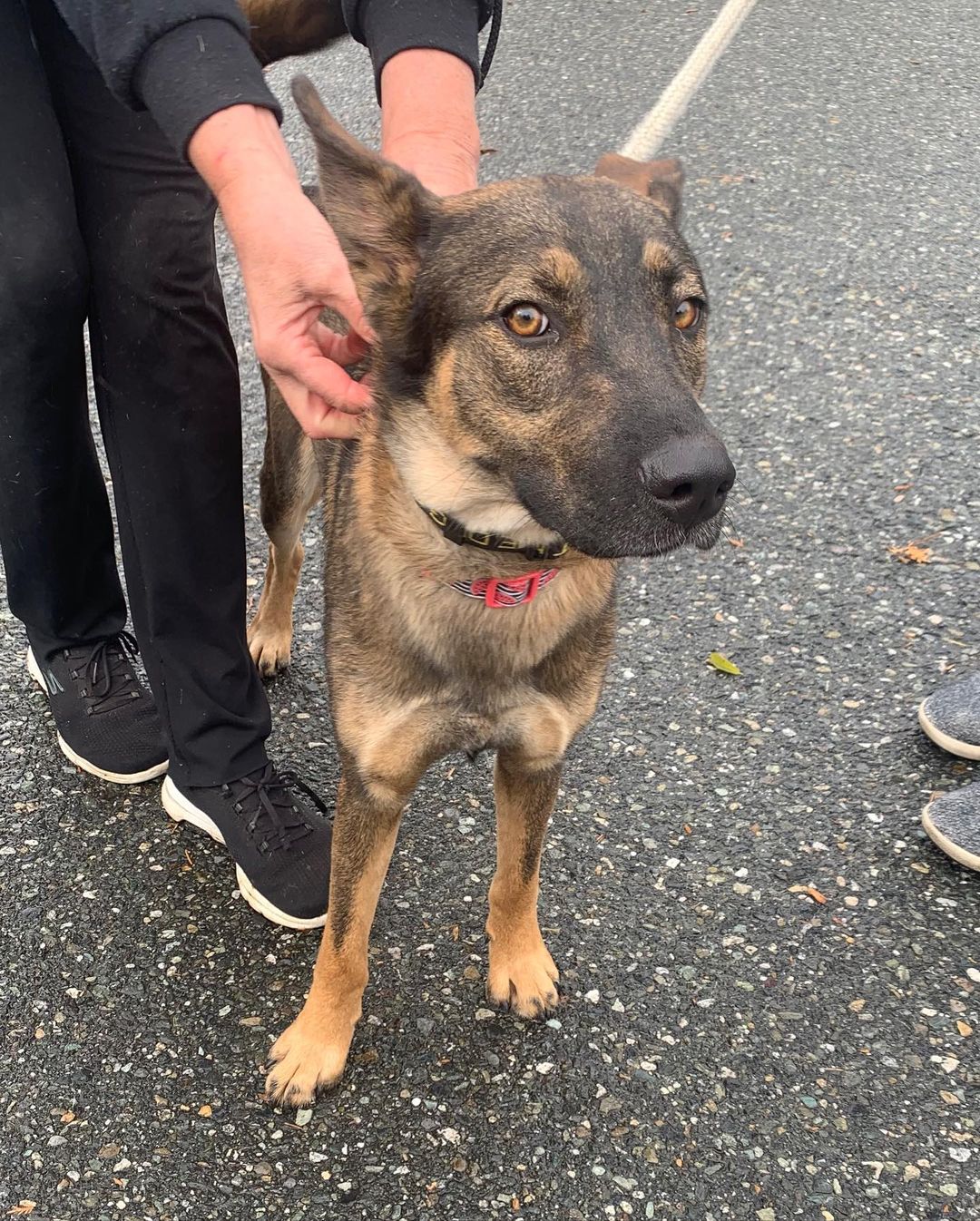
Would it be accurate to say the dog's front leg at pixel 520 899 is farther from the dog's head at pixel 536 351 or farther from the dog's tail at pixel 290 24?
the dog's tail at pixel 290 24

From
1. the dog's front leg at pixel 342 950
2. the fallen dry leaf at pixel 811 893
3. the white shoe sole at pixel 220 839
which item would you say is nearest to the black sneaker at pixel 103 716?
the white shoe sole at pixel 220 839

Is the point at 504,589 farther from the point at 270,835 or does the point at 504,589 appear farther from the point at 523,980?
the point at 270,835

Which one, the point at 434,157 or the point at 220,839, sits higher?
the point at 434,157

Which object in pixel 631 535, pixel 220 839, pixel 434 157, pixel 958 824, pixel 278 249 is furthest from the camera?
pixel 220 839

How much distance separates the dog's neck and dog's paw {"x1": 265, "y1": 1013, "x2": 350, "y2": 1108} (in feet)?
3.94

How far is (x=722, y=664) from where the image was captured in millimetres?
3725

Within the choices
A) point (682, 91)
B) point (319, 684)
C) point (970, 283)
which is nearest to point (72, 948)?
point (319, 684)

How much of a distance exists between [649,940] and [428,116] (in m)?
1.99

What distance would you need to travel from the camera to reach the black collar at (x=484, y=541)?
2.24 meters

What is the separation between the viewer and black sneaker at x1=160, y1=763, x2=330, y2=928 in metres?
2.94

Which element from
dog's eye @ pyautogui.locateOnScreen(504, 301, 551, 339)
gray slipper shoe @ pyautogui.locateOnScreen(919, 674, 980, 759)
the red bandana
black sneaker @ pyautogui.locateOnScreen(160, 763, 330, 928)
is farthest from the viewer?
gray slipper shoe @ pyautogui.locateOnScreen(919, 674, 980, 759)

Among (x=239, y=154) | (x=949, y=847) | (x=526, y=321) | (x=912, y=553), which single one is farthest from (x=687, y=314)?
(x=912, y=553)

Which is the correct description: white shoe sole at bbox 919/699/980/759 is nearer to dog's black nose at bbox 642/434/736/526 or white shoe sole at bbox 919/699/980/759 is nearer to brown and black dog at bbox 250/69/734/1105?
brown and black dog at bbox 250/69/734/1105

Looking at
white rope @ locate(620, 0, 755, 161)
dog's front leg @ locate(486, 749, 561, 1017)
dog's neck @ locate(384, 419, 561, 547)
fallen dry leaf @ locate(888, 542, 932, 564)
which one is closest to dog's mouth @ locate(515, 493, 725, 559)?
dog's neck @ locate(384, 419, 561, 547)
